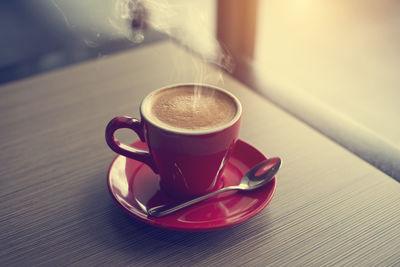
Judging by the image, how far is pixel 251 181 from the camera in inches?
23.7

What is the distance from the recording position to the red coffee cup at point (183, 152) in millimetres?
535

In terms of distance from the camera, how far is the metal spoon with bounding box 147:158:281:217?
536mm

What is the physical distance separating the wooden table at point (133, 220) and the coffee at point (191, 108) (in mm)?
148

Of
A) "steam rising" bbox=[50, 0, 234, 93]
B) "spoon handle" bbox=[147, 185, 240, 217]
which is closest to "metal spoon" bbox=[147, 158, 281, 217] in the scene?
"spoon handle" bbox=[147, 185, 240, 217]

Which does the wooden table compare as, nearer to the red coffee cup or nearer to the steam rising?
the red coffee cup

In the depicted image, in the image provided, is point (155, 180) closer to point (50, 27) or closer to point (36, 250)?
point (36, 250)

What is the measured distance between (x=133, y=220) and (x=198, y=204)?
10 cm

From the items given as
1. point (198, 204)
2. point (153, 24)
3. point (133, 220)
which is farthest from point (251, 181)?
point (153, 24)

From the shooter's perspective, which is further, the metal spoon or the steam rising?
the steam rising

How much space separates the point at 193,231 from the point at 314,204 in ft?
0.71

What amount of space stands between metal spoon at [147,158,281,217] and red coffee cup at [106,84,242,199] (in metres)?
0.04

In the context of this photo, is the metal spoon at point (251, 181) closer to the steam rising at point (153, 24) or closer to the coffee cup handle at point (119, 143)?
the coffee cup handle at point (119, 143)

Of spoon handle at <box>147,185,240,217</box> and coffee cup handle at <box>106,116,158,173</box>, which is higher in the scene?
coffee cup handle at <box>106,116,158,173</box>

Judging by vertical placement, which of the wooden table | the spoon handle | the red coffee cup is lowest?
the wooden table
